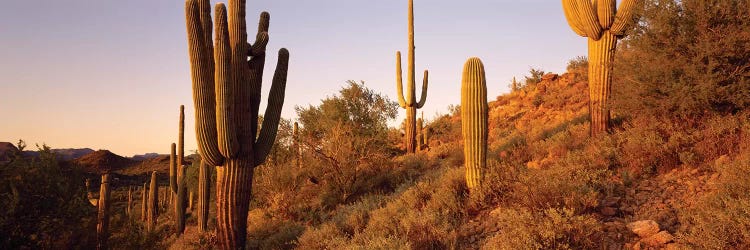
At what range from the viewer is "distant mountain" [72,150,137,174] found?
48.9m

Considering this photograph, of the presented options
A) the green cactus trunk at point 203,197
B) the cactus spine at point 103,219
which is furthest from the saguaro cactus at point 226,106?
the green cactus trunk at point 203,197

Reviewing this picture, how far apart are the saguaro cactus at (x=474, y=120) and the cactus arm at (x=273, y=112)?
165 inches

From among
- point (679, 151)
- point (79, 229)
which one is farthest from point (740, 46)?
point (79, 229)

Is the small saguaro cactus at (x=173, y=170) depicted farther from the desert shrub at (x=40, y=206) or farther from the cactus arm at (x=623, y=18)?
the cactus arm at (x=623, y=18)

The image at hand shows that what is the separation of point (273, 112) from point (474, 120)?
14.9 ft

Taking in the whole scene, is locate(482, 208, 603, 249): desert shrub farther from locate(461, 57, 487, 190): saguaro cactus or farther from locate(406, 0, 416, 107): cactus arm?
locate(406, 0, 416, 107): cactus arm

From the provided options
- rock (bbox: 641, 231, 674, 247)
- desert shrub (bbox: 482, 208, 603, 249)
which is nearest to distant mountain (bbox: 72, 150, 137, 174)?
desert shrub (bbox: 482, 208, 603, 249)

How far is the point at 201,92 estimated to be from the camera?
9.11 metres

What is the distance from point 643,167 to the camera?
301 inches

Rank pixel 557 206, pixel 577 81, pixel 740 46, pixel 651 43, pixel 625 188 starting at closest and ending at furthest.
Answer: pixel 557 206, pixel 625 188, pixel 740 46, pixel 651 43, pixel 577 81

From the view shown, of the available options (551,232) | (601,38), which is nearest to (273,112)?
(551,232)

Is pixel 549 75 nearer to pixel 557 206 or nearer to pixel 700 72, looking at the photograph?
pixel 700 72

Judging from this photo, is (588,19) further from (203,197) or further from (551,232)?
(203,197)

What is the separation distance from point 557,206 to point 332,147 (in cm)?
856
